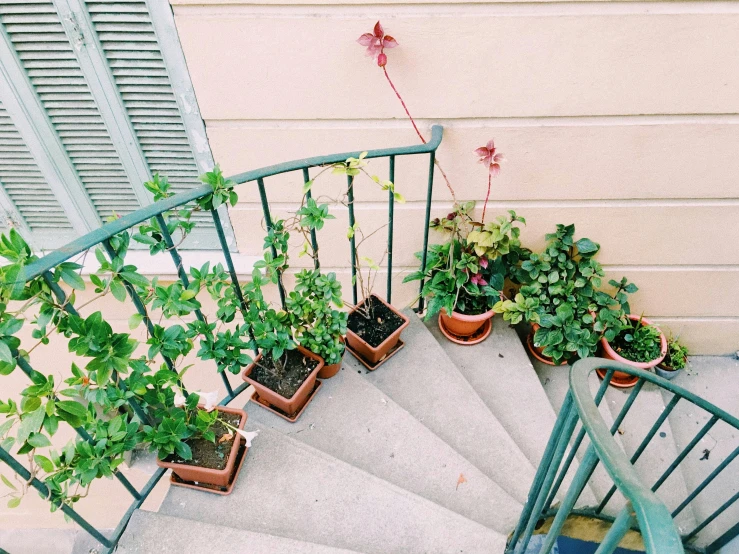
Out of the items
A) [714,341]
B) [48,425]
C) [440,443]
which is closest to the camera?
[48,425]

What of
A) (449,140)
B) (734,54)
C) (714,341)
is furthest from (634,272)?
(449,140)

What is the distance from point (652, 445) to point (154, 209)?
8.06 ft

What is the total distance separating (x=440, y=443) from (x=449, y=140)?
1.24 metres

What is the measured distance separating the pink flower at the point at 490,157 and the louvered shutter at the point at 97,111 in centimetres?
114

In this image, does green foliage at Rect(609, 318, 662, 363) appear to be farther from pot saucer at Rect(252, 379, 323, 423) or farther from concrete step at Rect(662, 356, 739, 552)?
pot saucer at Rect(252, 379, 323, 423)

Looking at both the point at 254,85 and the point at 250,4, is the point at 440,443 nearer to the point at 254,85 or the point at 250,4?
the point at 254,85

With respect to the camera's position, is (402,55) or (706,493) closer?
(402,55)

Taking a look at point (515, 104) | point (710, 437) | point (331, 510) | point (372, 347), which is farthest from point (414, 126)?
point (710, 437)

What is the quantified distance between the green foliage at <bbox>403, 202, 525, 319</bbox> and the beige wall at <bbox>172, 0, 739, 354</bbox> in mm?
104

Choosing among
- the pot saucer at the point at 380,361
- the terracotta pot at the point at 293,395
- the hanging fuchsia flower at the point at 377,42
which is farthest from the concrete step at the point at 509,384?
the hanging fuchsia flower at the point at 377,42

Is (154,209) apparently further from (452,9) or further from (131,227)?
(452,9)

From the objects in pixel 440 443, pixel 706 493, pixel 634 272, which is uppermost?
pixel 634 272

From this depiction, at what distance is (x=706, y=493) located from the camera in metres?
2.41

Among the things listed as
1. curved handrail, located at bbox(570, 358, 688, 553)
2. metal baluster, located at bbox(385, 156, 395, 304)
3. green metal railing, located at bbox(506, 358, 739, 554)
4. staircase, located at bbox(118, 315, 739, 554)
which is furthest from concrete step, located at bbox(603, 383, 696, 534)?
curved handrail, located at bbox(570, 358, 688, 553)
